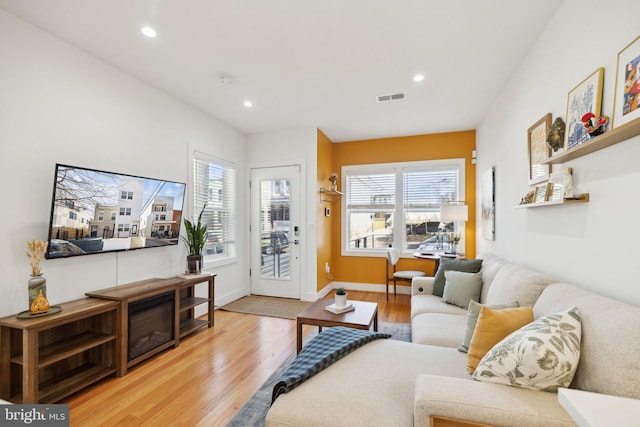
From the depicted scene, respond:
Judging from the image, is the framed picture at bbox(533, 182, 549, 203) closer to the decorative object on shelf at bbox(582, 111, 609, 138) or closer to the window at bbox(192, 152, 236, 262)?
the decorative object on shelf at bbox(582, 111, 609, 138)

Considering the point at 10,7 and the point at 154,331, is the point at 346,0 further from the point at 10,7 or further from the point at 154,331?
the point at 154,331

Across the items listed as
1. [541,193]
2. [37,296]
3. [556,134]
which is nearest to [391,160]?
[541,193]

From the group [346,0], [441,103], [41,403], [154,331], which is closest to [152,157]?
[154,331]

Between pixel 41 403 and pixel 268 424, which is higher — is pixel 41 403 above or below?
below

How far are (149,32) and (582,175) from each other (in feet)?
10.1

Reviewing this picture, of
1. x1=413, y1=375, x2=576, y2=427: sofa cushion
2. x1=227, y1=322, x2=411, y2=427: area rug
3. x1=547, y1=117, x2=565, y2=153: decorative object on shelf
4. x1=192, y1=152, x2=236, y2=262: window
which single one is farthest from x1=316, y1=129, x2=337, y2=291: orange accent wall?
x1=413, y1=375, x2=576, y2=427: sofa cushion

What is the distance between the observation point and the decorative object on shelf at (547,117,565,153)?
71.9 inches

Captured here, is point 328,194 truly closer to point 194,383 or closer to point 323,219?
point 323,219

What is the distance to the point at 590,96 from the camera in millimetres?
1560

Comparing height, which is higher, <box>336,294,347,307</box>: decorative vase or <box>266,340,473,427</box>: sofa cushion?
<box>336,294,347,307</box>: decorative vase

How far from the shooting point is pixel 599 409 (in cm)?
75

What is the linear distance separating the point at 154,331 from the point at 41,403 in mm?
855

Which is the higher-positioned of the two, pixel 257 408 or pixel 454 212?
pixel 454 212

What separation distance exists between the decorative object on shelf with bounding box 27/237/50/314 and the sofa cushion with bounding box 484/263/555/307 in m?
3.12
